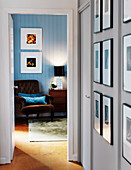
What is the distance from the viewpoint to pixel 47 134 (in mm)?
5777

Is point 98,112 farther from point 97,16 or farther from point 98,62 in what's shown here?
point 97,16

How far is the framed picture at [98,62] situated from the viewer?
2.96 metres

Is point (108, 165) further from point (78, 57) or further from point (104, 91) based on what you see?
point (78, 57)

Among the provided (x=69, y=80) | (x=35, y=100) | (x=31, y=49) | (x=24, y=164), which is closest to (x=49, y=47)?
(x=31, y=49)

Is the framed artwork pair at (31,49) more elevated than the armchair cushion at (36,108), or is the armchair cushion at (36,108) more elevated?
the framed artwork pair at (31,49)

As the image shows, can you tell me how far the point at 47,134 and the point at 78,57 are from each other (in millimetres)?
2141

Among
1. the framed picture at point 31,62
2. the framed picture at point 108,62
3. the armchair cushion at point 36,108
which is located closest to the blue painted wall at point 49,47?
the framed picture at point 31,62

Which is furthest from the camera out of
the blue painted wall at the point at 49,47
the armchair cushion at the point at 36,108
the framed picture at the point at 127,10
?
the blue painted wall at the point at 49,47

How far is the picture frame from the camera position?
9.70 ft

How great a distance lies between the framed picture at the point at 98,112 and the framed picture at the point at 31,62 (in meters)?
4.52

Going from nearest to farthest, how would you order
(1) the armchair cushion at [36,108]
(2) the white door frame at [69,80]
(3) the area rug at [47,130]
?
→ (2) the white door frame at [69,80] < (3) the area rug at [47,130] < (1) the armchair cushion at [36,108]

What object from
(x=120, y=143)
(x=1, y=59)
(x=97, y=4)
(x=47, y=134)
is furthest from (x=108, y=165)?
(x=47, y=134)

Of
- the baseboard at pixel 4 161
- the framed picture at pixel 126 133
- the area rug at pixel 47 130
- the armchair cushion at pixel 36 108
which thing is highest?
the framed picture at pixel 126 133

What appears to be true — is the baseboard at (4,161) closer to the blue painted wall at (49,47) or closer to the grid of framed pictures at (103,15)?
the grid of framed pictures at (103,15)
